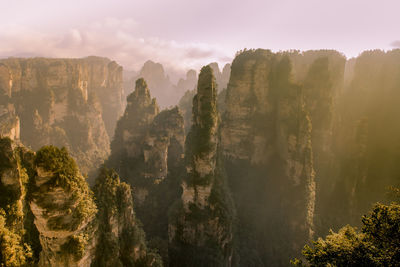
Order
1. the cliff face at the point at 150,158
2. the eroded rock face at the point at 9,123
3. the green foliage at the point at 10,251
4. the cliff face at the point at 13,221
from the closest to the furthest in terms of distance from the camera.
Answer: the green foliage at the point at 10,251
the cliff face at the point at 13,221
the cliff face at the point at 150,158
the eroded rock face at the point at 9,123

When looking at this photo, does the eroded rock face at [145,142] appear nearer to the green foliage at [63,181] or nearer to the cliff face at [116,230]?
the cliff face at [116,230]

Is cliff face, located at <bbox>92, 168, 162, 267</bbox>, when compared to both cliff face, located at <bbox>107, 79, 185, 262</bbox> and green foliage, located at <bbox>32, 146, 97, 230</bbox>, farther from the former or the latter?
cliff face, located at <bbox>107, 79, 185, 262</bbox>

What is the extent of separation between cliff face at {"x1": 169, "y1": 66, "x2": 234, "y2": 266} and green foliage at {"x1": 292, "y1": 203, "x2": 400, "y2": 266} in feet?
52.7

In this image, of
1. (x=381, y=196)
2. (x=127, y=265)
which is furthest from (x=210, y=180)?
(x=381, y=196)

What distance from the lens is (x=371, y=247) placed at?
37.5ft

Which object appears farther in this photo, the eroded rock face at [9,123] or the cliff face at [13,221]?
the eroded rock face at [9,123]

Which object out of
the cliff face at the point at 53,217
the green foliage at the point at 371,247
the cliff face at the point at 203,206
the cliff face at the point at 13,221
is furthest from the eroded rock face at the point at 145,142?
the green foliage at the point at 371,247

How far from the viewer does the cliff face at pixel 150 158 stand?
136ft

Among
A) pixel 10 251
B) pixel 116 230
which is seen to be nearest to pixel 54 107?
pixel 116 230

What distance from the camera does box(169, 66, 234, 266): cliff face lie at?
27828mm

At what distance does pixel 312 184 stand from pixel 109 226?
32343 millimetres

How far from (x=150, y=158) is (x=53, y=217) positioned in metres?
34.3

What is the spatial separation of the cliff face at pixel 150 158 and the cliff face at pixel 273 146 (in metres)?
13.5

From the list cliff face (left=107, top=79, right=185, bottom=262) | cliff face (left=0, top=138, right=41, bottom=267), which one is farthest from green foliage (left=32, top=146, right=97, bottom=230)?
cliff face (left=107, top=79, right=185, bottom=262)
